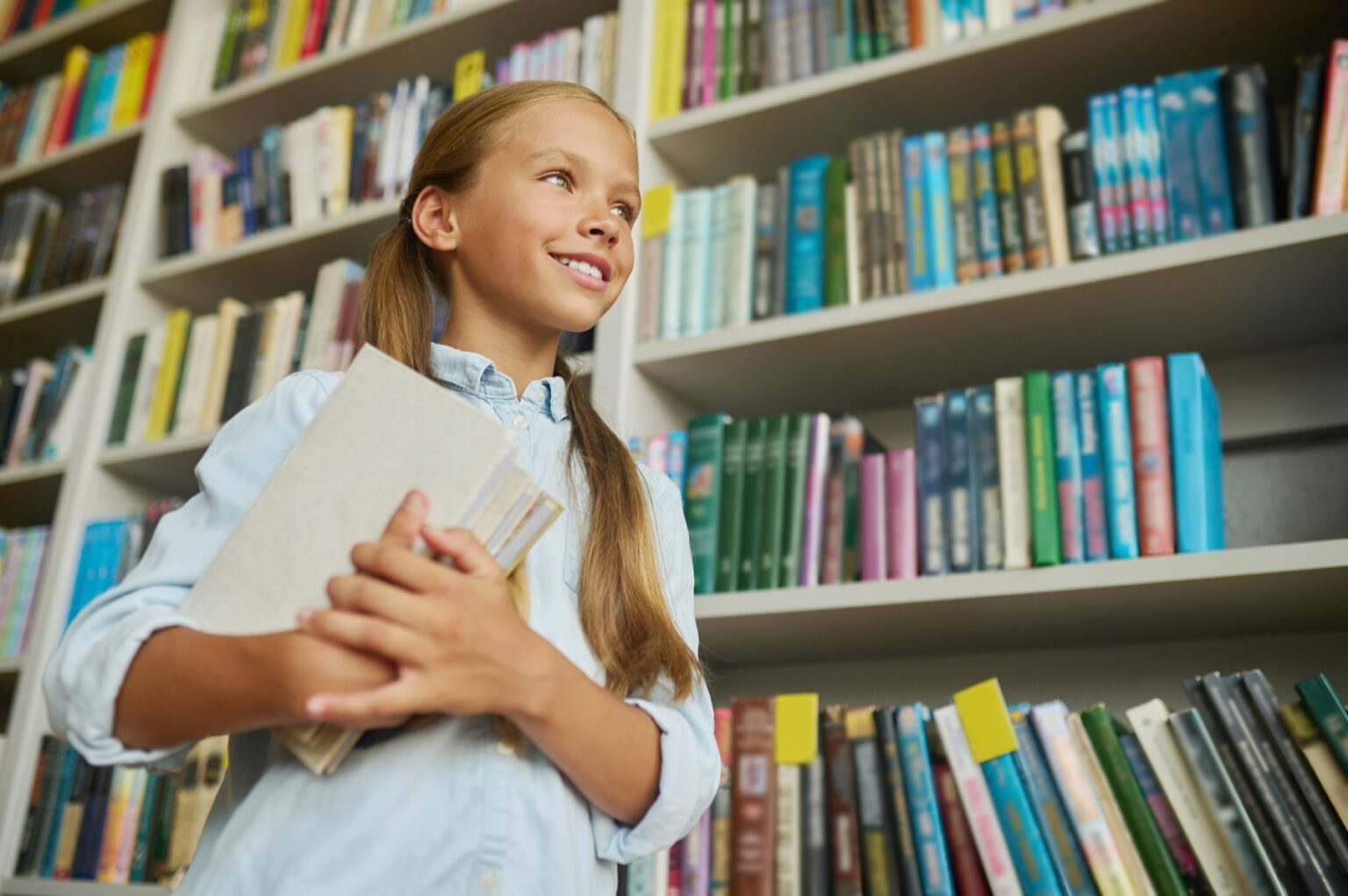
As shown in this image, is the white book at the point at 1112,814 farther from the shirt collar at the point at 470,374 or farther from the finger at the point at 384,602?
the finger at the point at 384,602

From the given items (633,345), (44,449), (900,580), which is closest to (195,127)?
(44,449)

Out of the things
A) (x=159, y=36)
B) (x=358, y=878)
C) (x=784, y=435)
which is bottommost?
(x=358, y=878)

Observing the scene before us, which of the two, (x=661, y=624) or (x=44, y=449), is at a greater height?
(x=44, y=449)

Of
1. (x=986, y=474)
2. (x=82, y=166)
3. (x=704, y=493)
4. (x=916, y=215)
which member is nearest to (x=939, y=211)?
(x=916, y=215)

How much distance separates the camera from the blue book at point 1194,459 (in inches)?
44.9

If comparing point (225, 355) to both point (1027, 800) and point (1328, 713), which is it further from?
point (1328, 713)

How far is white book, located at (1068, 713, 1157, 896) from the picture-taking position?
1045mm

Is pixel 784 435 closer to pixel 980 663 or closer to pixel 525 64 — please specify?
pixel 980 663

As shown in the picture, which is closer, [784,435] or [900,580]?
[900,580]

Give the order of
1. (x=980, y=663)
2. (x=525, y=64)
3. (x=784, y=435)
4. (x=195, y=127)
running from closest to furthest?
(x=784, y=435), (x=980, y=663), (x=525, y=64), (x=195, y=127)

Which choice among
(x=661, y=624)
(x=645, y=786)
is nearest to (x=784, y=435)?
(x=661, y=624)

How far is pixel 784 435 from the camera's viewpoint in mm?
1384

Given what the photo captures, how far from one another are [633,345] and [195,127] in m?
1.23

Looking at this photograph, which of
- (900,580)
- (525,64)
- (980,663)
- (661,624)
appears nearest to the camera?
(661,624)
